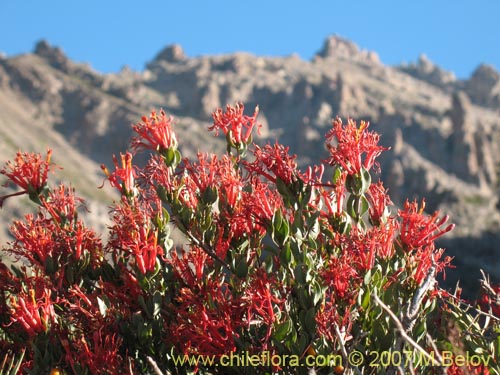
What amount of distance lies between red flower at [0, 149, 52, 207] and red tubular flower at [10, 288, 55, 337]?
3.30ft

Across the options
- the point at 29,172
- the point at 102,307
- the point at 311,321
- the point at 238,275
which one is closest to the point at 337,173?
the point at 238,275

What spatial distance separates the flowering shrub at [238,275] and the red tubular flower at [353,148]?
0.01 meters

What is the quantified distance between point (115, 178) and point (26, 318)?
1259mm

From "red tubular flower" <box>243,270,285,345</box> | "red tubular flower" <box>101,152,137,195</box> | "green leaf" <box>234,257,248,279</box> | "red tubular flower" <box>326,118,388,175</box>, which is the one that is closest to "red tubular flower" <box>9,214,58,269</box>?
"red tubular flower" <box>101,152,137,195</box>

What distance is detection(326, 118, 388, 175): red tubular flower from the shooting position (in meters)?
4.11

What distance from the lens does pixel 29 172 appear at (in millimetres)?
4859

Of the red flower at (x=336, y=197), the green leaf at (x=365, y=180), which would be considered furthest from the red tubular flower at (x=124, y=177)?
→ the green leaf at (x=365, y=180)

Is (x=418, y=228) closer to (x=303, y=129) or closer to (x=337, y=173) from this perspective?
(x=337, y=173)

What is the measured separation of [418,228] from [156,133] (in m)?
1.98

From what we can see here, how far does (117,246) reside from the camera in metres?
4.51

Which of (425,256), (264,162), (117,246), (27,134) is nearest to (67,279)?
(117,246)

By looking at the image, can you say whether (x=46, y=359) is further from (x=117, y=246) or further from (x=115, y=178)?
(x=115, y=178)

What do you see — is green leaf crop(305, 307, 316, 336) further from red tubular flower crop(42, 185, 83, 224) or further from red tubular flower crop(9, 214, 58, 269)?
red tubular flower crop(42, 185, 83, 224)

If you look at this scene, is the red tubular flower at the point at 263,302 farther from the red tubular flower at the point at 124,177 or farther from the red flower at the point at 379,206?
the red tubular flower at the point at 124,177
